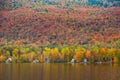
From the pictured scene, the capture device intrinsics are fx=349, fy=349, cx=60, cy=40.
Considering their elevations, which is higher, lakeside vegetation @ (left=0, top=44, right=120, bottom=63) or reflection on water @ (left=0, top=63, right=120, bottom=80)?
reflection on water @ (left=0, top=63, right=120, bottom=80)

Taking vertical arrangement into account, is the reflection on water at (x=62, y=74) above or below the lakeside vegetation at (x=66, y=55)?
above

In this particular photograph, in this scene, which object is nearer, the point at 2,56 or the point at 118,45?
the point at 2,56

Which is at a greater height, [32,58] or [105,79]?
[105,79]

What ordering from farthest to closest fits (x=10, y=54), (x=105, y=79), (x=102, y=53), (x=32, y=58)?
(x=10, y=54), (x=32, y=58), (x=102, y=53), (x=105, y=79)

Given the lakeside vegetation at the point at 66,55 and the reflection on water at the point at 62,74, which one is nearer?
the reflection on water at the point at 62,74

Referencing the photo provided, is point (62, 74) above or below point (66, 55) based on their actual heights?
above

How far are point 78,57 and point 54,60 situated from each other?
48.7 feet

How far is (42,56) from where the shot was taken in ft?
568

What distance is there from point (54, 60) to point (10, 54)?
1308 inches

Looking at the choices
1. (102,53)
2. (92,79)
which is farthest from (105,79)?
(102,53)

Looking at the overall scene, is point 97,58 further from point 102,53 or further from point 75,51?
point 75,51

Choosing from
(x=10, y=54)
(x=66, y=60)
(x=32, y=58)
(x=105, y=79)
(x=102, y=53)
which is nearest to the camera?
(x=105, y=79)

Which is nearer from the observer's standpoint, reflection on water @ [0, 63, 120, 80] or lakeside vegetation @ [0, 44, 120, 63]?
reflection on water @ [0, 63, 120, 80]

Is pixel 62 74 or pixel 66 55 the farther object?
pixel 66 55
